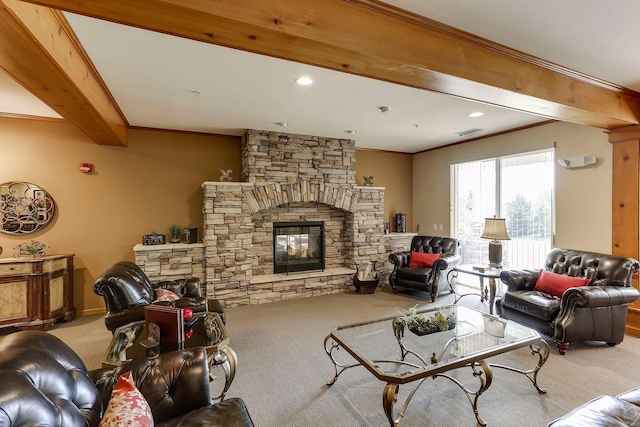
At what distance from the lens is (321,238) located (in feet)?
18.4

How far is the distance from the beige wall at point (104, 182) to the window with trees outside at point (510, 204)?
14.4ft

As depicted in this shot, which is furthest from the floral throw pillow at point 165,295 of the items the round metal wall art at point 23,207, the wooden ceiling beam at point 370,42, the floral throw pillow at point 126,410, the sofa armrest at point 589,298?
the sofa armrest at point 589,298

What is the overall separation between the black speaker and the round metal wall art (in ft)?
5.62

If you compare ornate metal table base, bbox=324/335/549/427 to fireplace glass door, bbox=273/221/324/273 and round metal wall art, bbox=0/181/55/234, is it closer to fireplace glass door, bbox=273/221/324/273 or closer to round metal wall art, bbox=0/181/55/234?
fireplace glass door, bbox=273/221/324/273

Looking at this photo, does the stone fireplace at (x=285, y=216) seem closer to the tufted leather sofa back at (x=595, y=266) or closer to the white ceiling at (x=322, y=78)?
the white ceiling at (x=322, y=78)

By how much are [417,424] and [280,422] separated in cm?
92

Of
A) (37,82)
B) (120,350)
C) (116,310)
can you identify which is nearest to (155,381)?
(120,350)

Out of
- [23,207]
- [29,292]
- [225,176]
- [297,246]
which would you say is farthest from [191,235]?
[23,207]

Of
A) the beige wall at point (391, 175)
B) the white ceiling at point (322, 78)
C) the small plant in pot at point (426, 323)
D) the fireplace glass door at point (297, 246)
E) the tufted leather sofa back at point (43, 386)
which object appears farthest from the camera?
the beige wall at point (391, 175)

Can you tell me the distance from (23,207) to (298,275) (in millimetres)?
3864

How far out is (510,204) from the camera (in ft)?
15.9

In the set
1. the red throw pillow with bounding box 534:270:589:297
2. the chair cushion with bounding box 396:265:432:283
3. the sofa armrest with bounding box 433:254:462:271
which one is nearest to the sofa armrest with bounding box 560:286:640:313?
the red throw pillow with bounding box 534:270:589:297

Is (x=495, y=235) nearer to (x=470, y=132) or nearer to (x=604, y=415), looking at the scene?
(x=470, y=132)

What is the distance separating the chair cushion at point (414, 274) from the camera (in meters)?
4.82
